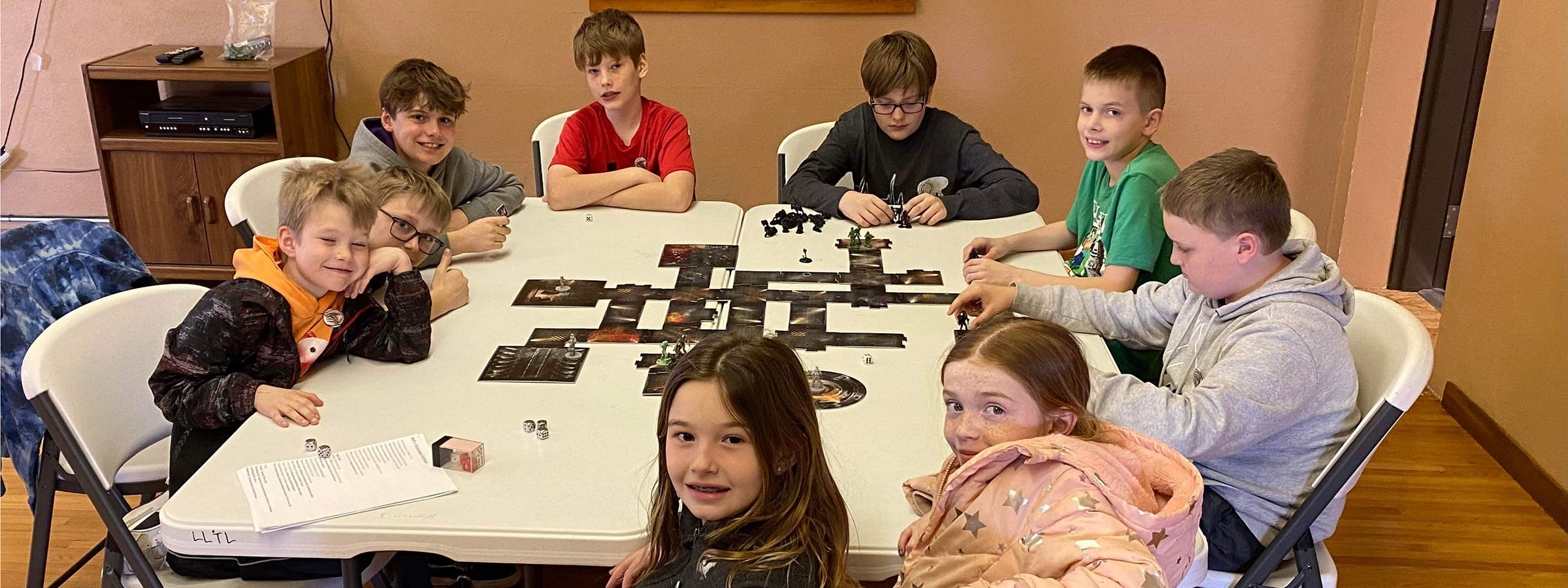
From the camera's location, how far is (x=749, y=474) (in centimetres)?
125

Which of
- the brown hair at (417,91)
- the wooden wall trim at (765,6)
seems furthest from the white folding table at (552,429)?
the wooden wall trim at (765,6)

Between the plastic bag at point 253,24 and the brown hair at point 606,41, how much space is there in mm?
1479

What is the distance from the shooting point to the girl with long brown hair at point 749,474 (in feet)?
4.05

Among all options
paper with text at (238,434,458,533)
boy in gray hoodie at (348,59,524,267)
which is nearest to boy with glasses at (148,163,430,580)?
paper with text at (238,434,458,533)

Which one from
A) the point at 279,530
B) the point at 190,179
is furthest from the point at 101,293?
the point at 190,179

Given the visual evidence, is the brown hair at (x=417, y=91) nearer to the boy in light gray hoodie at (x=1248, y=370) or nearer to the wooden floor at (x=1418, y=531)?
the wooden floor at (x=1418, y=531)

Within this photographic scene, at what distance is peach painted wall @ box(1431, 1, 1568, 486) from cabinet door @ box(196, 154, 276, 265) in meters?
3.31

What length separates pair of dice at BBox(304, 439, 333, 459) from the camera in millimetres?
1471

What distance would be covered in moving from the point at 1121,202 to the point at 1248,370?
73cm

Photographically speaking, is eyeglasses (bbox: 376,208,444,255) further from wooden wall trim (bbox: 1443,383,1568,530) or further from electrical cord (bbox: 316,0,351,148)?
wooden wall trim (bbox: 1443,383,1568,530)

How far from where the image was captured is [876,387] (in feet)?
5.57

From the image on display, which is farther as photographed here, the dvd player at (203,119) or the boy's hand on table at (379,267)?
the dvd player at (203,119)

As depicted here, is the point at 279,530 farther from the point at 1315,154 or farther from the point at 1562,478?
the point at 1315,154

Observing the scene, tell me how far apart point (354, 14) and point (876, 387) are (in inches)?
112
